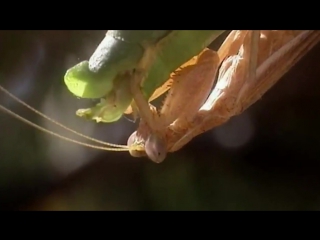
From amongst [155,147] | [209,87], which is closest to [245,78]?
[209,87]

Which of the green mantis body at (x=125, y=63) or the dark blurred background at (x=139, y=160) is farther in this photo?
the dark blurred background at (x=139, y=160)

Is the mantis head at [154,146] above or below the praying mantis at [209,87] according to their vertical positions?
below

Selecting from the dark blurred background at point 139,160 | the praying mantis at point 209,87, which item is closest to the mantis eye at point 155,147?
the praying mantis at point 209,87

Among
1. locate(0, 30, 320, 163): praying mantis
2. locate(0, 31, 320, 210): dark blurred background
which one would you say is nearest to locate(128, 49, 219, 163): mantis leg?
locate(0, 30, 320, 163): praying mantis

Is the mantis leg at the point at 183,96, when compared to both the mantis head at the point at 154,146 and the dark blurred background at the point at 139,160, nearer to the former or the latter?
the mantis head at the point at 154,146

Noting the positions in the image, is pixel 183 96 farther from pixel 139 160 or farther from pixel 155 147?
pixel 139 160

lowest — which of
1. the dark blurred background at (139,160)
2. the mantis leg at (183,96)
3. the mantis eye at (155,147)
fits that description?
the mantis eye at (155,147)

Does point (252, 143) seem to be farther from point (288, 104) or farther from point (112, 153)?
point (112, 153)
